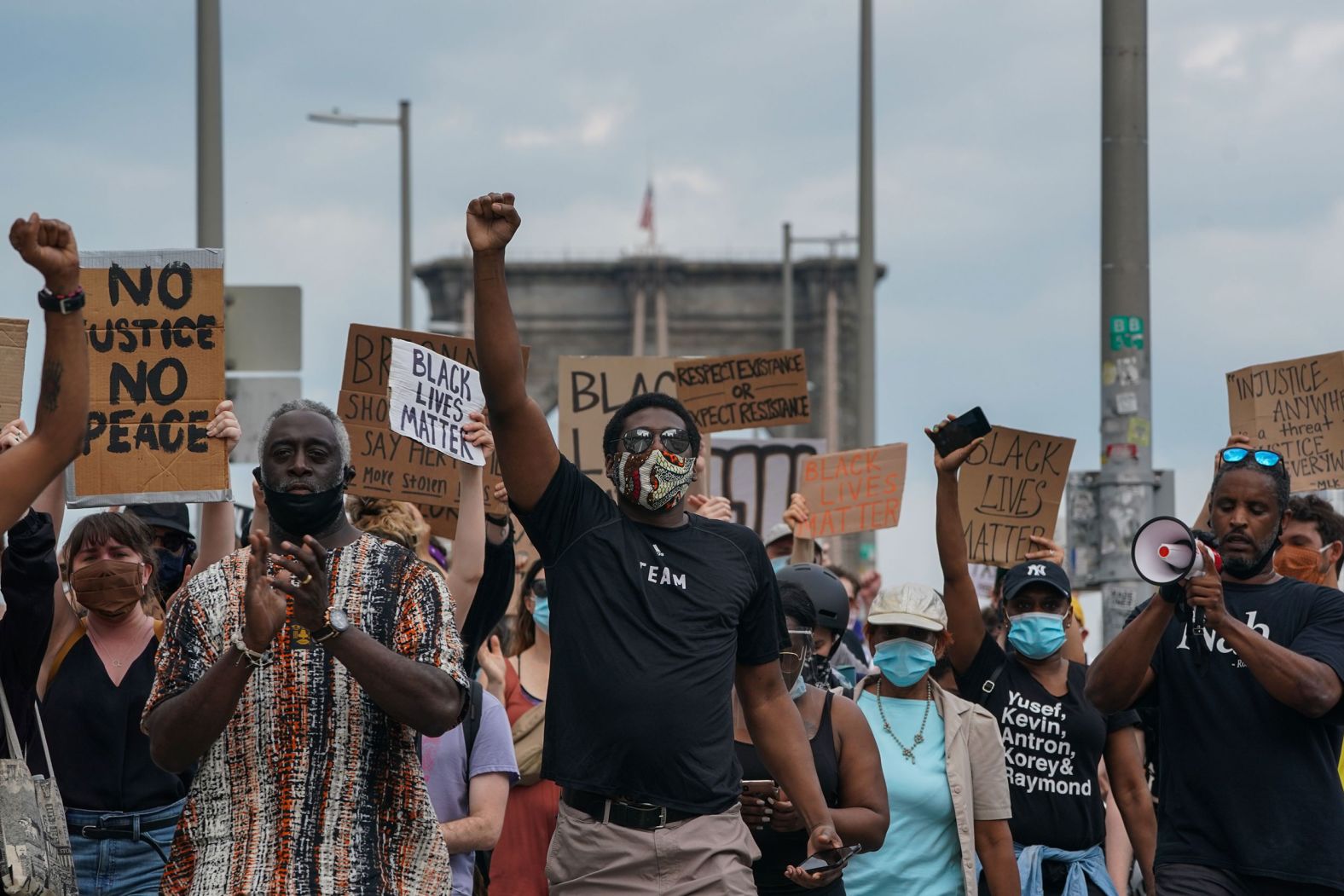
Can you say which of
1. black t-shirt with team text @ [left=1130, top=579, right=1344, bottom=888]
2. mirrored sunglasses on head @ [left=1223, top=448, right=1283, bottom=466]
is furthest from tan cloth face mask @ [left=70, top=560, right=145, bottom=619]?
mirrored sunglasses on head @ [left=1223, top=448, right=1283, bottom=466]

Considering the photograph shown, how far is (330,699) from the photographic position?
426 centimetres

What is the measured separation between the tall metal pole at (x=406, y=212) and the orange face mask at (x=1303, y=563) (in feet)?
57.0

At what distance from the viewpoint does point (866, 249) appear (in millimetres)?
18578

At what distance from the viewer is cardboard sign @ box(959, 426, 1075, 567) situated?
30.3 feet

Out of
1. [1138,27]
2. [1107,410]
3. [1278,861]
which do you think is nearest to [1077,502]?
[1107,410]

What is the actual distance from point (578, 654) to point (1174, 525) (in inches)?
67.6

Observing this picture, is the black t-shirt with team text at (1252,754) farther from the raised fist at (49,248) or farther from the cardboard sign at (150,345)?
the raised fist at (49,248)

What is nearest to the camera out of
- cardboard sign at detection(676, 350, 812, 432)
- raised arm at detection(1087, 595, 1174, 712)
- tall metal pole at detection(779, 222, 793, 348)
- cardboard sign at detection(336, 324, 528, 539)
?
raised arm at detection(1087, 595, 1174, 712)

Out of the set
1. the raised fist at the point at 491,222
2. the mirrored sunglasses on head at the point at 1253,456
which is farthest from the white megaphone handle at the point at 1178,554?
the raised fist at the point at 491,222

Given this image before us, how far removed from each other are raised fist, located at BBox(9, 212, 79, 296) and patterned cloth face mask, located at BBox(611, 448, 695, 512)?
63.5 inches

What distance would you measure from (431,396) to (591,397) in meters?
3.27

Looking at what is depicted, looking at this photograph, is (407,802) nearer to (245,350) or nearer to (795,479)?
(245,350)

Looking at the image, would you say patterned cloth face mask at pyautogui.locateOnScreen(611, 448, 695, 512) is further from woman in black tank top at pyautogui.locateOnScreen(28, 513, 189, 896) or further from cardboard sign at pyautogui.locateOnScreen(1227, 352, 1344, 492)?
cardboard sign at pyautogui.locateOnScreen(1227, 352, 1344, 492)

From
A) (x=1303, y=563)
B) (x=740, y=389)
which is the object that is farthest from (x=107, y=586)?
(x=740, y=389)
